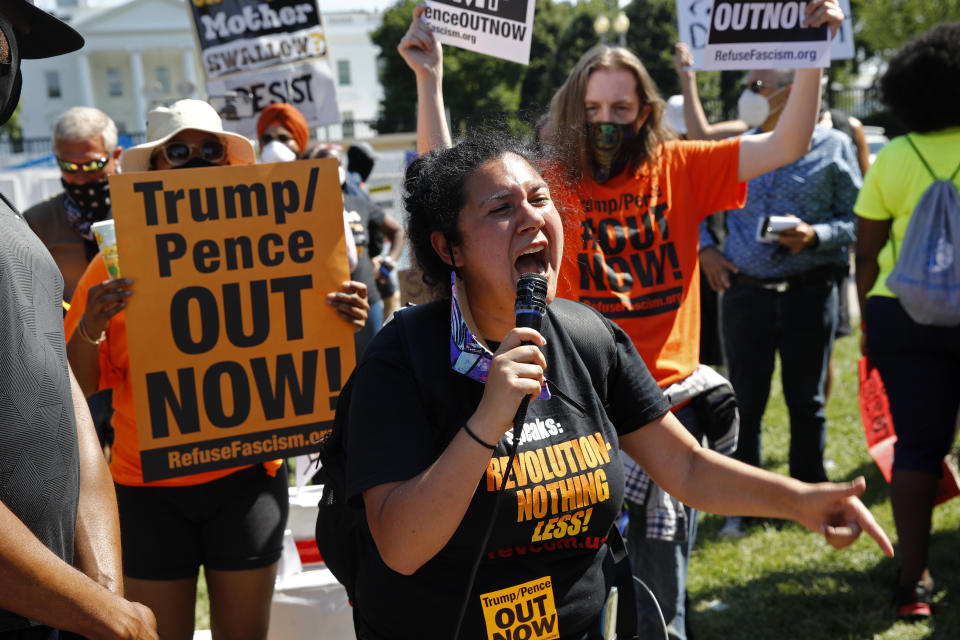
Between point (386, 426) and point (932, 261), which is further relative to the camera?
point (932, 261)

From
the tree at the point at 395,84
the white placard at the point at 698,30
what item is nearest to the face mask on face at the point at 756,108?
the white placard at the point at 698,30

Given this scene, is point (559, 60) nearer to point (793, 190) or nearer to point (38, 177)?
point (38, 177)

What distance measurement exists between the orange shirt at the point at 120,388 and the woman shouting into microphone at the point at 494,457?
128cm

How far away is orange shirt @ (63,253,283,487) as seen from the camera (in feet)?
10.7

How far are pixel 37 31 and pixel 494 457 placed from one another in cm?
135

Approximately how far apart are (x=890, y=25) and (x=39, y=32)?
110ft

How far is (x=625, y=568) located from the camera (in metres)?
2.46

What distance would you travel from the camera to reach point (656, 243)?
3588 mm

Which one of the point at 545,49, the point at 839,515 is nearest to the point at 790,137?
the point at 839,515

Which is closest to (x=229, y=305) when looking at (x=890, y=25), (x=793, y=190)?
(x=793, y=190)

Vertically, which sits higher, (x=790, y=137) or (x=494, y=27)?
(x=494, y=27)

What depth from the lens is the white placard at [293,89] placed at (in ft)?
22.0

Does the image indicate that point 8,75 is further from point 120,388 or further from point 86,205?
point 86,205

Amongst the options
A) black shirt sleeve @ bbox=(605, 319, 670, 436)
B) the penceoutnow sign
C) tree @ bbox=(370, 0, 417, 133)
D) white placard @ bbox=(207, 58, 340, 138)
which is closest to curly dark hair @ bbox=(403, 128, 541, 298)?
black shirt sleeve @ bbox=(605, 319, 670, 436)
